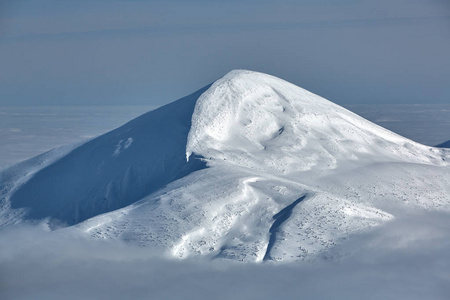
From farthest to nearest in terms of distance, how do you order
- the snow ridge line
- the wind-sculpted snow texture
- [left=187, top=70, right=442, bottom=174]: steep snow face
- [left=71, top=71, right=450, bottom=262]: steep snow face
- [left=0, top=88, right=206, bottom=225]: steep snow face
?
[left=187, top=70, right=442, bottom=174]: steep snow face
[left=0, top=88, right=206, bottom=225]: steep snow face
the wind-sculpted snow texture
[left=71, top=71, right=450, bottom=262]: steep snow face
the snow ridge line

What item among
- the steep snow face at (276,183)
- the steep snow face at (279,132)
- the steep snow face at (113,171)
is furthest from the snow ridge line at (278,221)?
the steep snow face at (113,171)

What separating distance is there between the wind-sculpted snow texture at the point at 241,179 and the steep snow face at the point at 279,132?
0.37 feet

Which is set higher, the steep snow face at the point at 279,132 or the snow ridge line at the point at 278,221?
the steep snow face at the point at 279,132

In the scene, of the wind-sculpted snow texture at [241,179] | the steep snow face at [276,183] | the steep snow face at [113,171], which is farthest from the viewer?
the steep snow face at [113,171]

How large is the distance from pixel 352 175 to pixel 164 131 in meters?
15.3

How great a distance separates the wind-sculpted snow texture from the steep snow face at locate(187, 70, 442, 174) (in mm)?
113

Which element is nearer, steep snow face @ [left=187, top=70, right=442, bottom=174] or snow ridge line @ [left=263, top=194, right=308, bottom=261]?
snow ridge line @ [left=263, top=194, right=308, bottom=261]

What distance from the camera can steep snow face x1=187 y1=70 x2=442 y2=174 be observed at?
5134 centimetres

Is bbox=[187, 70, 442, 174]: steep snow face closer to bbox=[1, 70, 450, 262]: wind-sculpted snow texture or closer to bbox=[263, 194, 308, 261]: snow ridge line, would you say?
bbox=[1, 70, 450, 262]: wind-sculpted snow texture

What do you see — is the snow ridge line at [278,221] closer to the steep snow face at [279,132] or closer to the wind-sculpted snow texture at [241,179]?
the wind-sculpted snow texture at [241,179]

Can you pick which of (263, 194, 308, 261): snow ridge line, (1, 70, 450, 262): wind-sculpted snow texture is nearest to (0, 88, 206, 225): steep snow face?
(1, 70, 450, 262): wind-sculpted snow texture

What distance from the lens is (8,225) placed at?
48.7 m

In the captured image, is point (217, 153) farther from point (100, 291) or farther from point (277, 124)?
point (100, 291)

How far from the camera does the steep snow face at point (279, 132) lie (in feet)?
168
